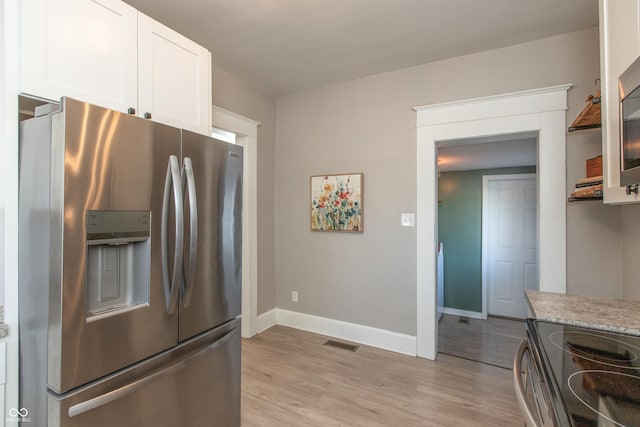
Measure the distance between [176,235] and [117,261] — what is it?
238 millimetres

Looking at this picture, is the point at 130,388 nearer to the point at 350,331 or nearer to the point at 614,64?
the point at 350,331

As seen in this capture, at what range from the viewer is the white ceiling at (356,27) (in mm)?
1972

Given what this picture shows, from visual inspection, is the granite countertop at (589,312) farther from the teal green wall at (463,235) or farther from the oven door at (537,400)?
the teal green wall at (463,235)

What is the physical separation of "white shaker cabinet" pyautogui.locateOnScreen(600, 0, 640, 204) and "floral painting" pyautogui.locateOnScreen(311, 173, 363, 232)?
Answer: 1.89 m

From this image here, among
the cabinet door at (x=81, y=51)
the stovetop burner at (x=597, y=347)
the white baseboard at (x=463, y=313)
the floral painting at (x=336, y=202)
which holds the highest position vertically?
the cabinet door at (x=81, y=51)

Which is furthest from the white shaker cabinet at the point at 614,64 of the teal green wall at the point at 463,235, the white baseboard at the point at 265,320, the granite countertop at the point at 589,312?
the teal green wall at the point at 463,235

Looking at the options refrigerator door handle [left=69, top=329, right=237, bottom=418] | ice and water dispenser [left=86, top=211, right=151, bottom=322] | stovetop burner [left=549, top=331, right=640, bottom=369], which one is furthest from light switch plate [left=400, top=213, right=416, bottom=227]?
ice and water dispenser [left=86, top=211, right=151, bottom=322]

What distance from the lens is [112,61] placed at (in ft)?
4.66

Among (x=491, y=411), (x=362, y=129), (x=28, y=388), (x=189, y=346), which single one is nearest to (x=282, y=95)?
(x=362, y=129)

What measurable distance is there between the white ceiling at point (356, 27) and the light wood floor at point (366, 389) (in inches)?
103

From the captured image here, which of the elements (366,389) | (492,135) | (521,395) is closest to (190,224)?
(521,395)

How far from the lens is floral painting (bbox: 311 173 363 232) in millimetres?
3096

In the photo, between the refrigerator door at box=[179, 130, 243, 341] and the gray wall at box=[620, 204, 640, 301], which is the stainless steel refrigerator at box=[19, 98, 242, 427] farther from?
the gray wall at box=[620, 204, 640, 301]

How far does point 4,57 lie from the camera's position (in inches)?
43.8
